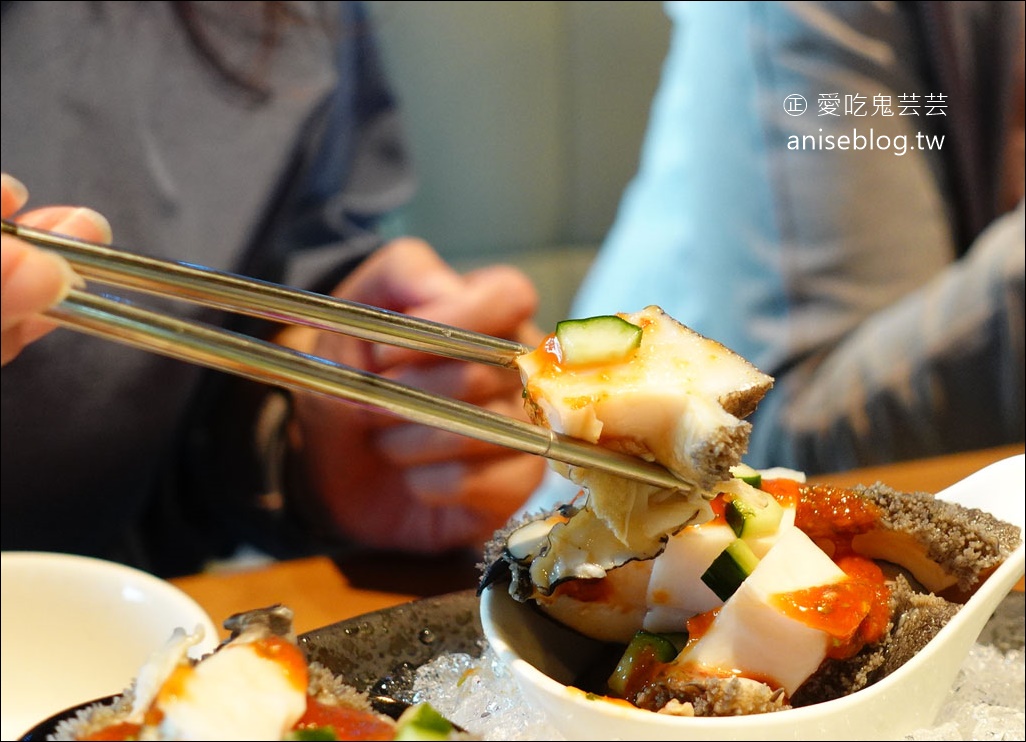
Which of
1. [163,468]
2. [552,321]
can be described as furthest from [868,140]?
[163,468]

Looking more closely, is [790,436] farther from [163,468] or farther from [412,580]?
[163,468]

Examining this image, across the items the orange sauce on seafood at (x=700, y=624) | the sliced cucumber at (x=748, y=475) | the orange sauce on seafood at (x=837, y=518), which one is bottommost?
the orange sauce on seafood at (x=700, y=624)

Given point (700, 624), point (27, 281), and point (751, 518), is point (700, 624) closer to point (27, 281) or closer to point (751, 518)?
point (751, 518)

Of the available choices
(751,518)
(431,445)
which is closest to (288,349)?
(751,518)

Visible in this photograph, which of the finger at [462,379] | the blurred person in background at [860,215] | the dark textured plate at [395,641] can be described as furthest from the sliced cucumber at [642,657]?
the blurred person in background at [860,215]

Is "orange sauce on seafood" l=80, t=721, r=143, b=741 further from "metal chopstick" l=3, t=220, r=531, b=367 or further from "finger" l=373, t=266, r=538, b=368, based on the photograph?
"finger" l=373, t=266, r=538, b=368

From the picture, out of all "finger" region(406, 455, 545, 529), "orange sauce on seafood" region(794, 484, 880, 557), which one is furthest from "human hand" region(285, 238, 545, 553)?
"orange sauce on seafood" region(794, 484, 880, 557)

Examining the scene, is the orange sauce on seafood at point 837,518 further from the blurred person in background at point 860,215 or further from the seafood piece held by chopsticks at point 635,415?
the blurred person in background at point 860,215
